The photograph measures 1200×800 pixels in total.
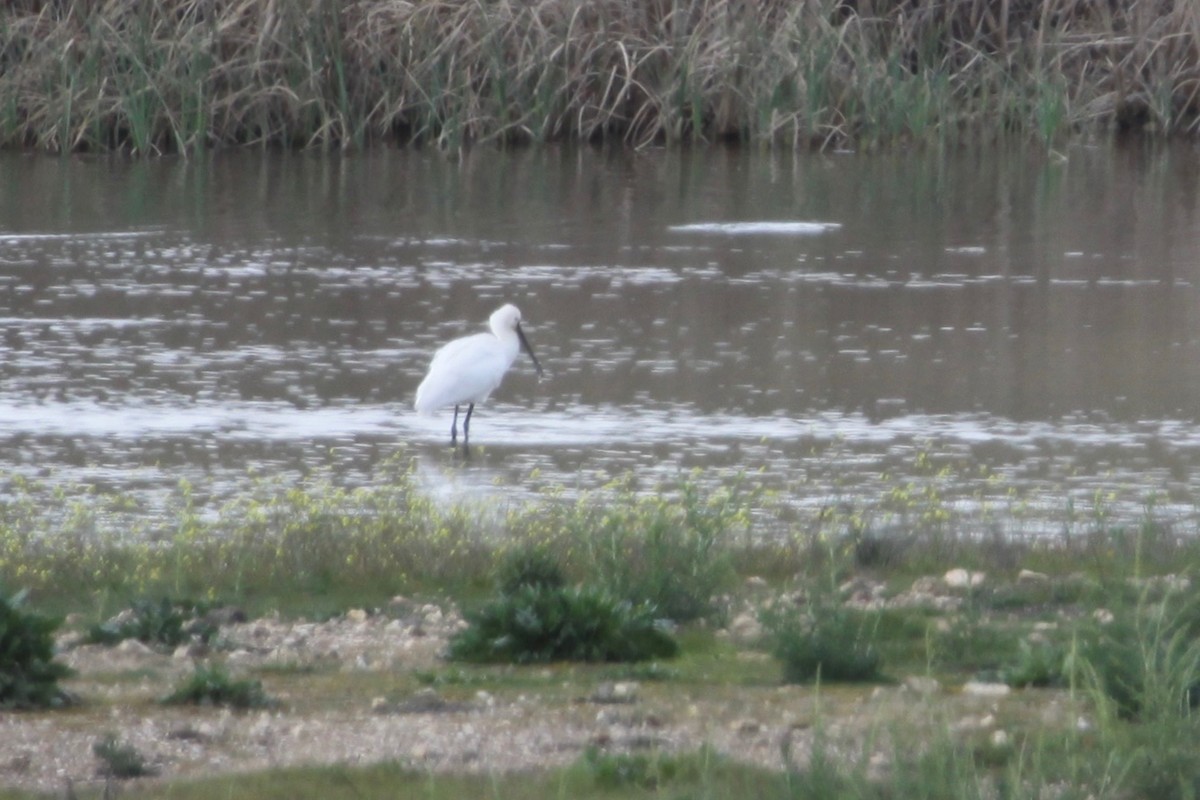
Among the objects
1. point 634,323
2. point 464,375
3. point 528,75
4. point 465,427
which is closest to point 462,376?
point 464,375

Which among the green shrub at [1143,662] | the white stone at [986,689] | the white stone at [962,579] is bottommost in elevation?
→ the white stone at [962,579]

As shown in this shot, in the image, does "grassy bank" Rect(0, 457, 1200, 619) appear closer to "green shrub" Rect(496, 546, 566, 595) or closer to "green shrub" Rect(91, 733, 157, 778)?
"green shrub" Rect(496, 546, 566, 595)

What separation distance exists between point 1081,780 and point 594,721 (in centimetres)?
151

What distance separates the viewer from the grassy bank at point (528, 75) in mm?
22484

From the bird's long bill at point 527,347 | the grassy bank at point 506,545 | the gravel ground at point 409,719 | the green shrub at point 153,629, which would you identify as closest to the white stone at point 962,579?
the grassy bank at point 506,545

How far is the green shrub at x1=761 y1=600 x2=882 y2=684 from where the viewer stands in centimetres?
595

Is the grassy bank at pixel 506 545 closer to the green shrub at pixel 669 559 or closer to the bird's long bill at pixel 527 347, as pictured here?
the green shrub at pixel 669 559

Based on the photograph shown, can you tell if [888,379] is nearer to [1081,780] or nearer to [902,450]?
[902,450]

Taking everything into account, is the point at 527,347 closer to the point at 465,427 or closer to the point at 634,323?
the point at 465,427

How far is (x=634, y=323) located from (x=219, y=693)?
331 inches

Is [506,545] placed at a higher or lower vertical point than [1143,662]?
lower

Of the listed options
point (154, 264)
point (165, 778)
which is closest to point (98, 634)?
point (165, 778)

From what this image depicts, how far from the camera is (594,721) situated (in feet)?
18.2

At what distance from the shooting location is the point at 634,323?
1389cm
